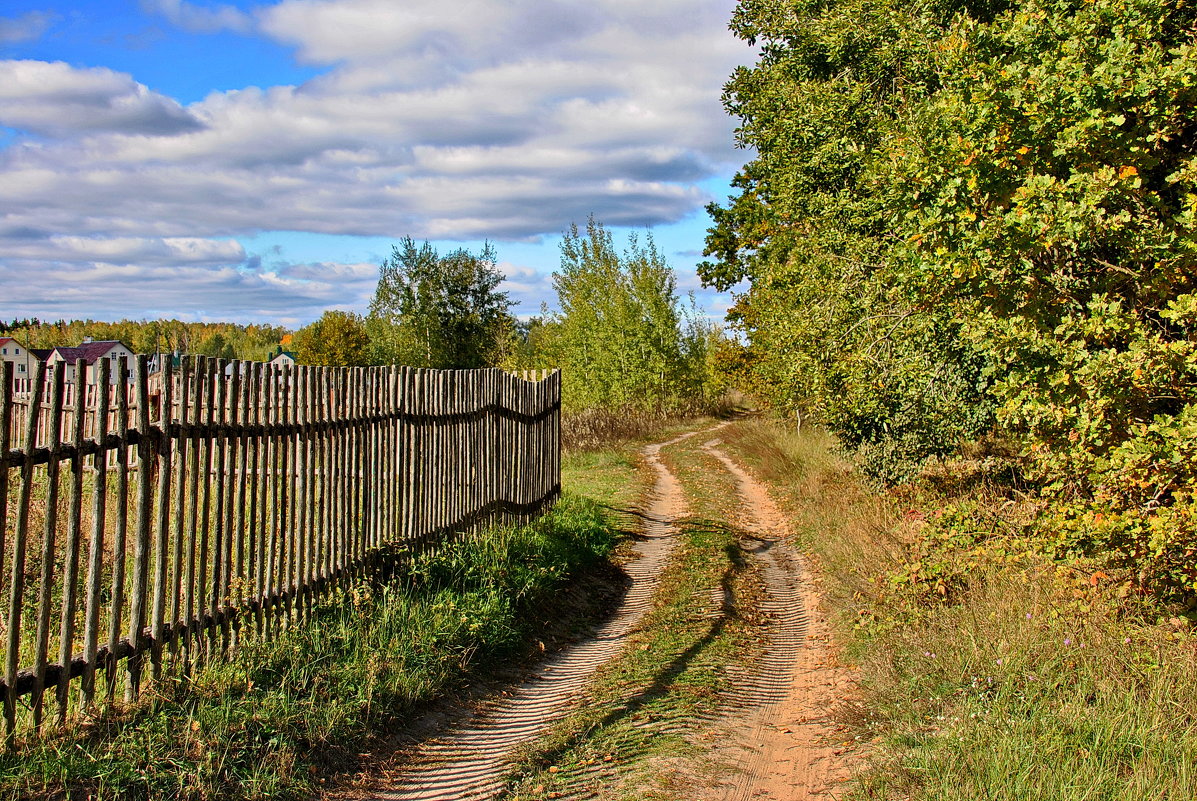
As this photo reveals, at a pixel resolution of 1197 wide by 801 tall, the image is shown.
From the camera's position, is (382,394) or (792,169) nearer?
(382,394)

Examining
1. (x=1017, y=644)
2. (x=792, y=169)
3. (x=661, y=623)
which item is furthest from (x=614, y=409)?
(x=1017, y=644)

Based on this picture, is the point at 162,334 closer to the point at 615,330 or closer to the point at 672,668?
the point at 615,330

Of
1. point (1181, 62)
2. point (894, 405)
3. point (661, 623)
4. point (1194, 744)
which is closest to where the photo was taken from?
point (1194, 744)

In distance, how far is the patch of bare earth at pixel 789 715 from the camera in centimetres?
467

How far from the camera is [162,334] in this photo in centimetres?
11181

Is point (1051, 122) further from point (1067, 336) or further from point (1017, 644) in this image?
point (1017, 644)

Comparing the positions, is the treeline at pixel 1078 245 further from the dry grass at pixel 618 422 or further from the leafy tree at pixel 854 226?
the dry grass at pixel 618 422

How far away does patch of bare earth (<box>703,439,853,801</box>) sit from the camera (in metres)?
4.67

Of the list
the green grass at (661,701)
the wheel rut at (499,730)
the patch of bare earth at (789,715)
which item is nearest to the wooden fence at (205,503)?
the wheel rut at (499,730)

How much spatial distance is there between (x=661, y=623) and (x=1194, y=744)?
4573 millimetres

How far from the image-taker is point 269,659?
17.1ft

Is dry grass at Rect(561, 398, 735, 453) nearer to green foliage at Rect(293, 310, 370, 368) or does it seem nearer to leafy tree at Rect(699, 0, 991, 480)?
leafy tree at Rect(699, 0, 991, 480)

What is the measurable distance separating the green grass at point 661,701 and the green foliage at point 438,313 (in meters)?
45.6

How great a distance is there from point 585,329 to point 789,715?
30738 mm
